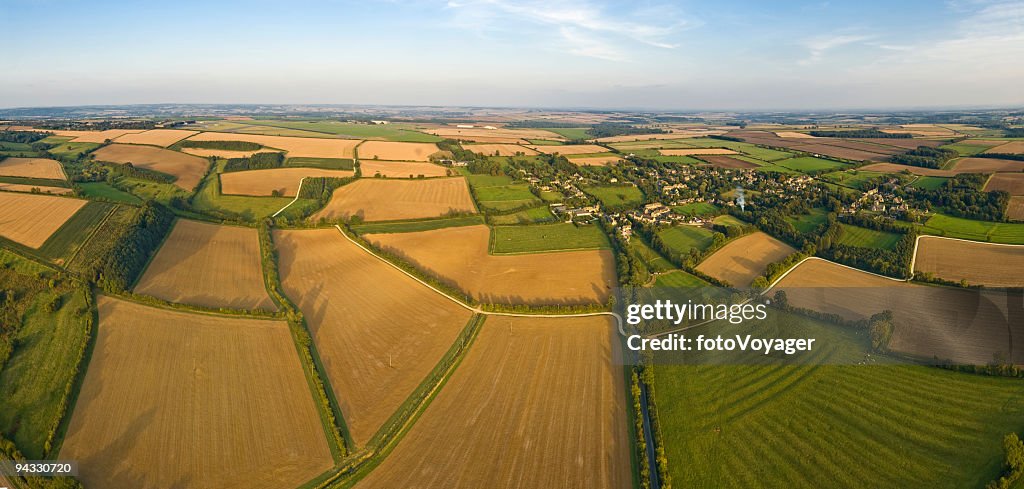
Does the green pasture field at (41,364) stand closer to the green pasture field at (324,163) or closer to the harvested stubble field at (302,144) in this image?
the green pasture field at (324,163)

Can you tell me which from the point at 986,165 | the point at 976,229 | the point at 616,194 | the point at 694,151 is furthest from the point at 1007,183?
the point at 694,151

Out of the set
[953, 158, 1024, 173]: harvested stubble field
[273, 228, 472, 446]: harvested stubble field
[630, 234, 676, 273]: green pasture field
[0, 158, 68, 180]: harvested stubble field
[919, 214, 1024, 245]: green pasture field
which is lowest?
[273, 228, 472, 446]: harvested stubble field

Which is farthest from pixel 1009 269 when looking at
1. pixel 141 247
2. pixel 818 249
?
pixel 141 247

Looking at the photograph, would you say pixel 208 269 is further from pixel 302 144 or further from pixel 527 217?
pixel 302 144

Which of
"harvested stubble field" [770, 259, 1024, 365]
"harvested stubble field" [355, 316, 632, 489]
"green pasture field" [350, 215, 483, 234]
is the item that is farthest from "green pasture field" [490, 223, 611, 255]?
"harvested stubble field" [770, 259, 1024, 365]

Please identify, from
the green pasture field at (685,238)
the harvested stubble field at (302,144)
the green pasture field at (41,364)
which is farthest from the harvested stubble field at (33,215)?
the green pasture field at (685,238)

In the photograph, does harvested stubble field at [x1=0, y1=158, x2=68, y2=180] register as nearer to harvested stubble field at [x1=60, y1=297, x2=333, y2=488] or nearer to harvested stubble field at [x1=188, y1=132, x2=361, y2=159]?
harvested stubble field at [x1=188, y1=132, x2=361, y2=159]

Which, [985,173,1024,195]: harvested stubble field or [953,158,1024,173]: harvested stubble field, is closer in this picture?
[985,173,1024,195]: harvested stubble field
